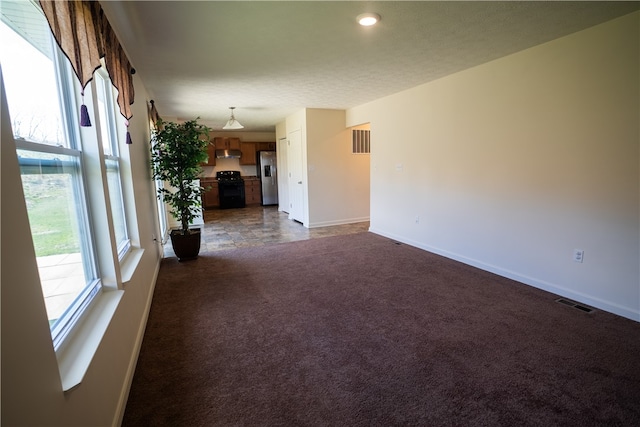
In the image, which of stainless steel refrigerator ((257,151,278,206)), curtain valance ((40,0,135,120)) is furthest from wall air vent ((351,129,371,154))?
curtain valance ((40,0,135,120))

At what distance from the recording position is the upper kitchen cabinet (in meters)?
9.01

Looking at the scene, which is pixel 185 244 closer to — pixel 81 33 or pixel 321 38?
pixel 321 38

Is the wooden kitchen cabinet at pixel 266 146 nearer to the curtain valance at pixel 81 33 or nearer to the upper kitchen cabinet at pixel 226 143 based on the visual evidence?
the upper kitchen cabinet at pixel 226 143

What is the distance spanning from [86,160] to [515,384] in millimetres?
2731

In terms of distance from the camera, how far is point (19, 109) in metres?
1.11

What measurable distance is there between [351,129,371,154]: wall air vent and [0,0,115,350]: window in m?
5.06

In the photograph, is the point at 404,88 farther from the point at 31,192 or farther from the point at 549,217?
the point at 31,192

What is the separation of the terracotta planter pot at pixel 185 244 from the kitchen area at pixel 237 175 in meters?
4.91

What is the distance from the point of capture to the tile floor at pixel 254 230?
5082mm

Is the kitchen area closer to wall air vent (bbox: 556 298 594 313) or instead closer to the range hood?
the range hood

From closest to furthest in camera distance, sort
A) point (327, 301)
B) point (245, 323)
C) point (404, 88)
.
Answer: point (245, 323) → point (327, 301) → point (404, 88)

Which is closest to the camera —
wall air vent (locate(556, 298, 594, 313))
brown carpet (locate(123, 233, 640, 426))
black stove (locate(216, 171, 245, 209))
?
brown carpet (locate(123, 233, 640, 426))

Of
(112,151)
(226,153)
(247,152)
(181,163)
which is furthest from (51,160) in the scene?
(247,152)

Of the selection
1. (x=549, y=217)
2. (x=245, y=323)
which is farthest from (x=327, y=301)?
(x=549, y=217)
